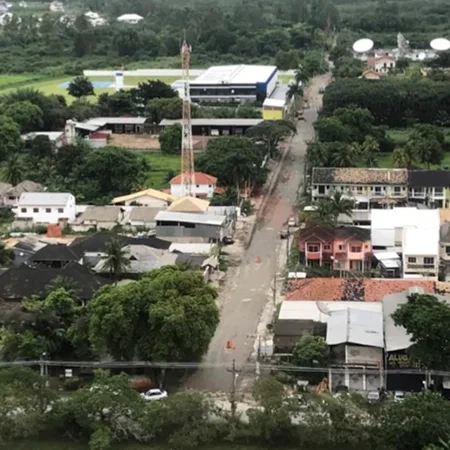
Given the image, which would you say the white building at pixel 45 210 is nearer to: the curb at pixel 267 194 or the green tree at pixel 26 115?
the curb at pixel 267 194

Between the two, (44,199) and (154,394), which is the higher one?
(44,199)

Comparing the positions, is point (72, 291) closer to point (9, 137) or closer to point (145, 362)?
point (145, 362)

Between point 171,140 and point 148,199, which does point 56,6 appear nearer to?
point 171,140

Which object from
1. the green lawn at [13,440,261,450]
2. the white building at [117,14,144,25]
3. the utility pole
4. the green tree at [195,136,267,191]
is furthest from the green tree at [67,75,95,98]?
the green lawn at [13,440,261,450]

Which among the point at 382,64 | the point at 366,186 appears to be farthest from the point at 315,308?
the point at 382,64

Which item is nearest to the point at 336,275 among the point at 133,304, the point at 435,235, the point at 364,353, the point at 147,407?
the point at 435,235

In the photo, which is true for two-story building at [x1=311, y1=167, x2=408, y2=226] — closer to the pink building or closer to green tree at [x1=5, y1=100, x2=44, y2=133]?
the pink building
